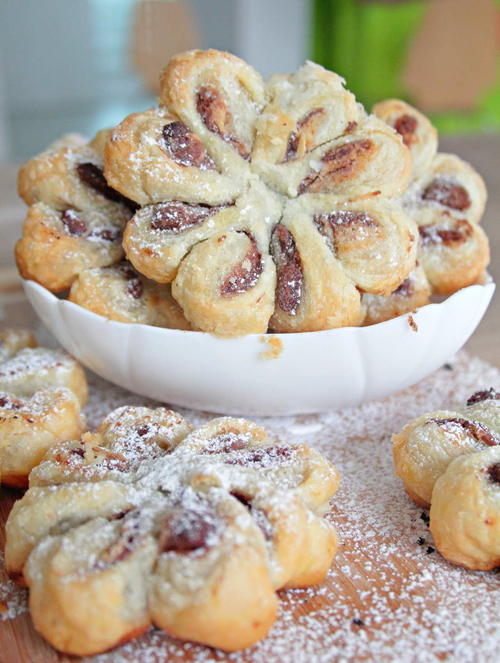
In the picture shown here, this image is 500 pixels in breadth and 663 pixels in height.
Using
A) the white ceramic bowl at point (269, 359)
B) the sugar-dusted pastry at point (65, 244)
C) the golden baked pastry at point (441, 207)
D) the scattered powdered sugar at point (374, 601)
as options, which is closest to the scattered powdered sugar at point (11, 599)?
the scattered powdered sugar at point (374, 601)

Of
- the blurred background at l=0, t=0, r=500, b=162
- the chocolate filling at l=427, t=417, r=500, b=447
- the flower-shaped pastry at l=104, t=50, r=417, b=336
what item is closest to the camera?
the chocolate filling at l=427, t=417, r=500, b=447

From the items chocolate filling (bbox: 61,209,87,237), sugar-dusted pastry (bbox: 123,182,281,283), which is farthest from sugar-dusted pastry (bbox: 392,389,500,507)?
chocolate filling (bbox: 61,209,87,237)

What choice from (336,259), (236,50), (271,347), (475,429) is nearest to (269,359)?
(271,347)

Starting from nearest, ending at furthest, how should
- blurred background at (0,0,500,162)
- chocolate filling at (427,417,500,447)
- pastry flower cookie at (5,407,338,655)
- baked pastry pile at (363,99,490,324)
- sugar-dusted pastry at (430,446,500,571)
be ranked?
pastry flower cookie at (5,407,338,655)
sugar-dusted pastry at (430,446,500,571)
chocolate filling at (427,417,500,447)
baked pastry pile at (363,99,490,324)
blurred background at (0,0,500,162)

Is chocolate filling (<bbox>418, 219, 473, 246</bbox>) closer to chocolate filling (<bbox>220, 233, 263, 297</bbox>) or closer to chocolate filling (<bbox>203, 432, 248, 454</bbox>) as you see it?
chocolate filling (<bbox>220, 233, 263, 297</bbox>)

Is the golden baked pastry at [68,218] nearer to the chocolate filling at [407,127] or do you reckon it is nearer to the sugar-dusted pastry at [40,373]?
the sugar-dusted pastry at [40,373]
